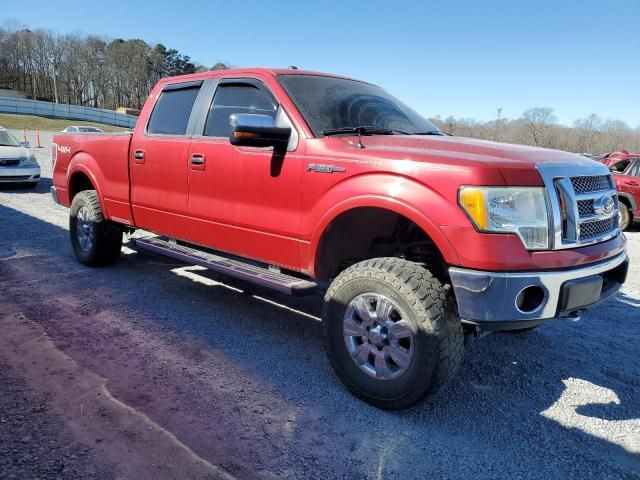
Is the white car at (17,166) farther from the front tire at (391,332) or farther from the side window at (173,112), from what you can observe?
the front tire at (391,332)

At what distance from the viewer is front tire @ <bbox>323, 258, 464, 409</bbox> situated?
2688 millimetres

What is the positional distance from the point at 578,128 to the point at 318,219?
66.5m

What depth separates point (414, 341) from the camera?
2734mm

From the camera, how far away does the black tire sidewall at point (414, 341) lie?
269 cm

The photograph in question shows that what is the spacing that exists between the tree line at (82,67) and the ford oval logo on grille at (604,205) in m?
87.0

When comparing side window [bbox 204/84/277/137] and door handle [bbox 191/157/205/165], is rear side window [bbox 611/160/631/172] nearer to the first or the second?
side window [bbox 204/84/277/137]

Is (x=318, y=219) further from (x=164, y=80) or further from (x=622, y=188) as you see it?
(x=622, y=188)

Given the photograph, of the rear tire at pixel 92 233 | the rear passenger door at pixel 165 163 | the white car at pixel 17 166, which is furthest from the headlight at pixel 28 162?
the rear passenger door at pixel 165 163

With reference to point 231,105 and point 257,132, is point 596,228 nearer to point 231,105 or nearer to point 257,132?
point 257,132

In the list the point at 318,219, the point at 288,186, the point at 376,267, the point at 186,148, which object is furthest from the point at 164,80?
the point at 376,267

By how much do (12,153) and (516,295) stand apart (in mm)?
12706

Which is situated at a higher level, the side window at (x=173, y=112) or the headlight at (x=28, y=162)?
the side window at (x=173, y=112)

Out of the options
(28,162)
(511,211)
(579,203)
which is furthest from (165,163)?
(28,162)

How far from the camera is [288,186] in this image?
339cm
